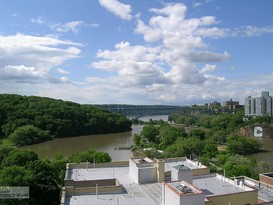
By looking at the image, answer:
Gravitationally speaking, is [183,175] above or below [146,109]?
below

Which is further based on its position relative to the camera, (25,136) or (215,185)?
(25,136)

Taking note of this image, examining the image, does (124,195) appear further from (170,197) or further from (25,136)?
(25,136)

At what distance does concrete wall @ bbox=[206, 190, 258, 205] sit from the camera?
10617mm

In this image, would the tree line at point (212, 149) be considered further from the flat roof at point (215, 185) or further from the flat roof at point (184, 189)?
the flat roof at point (184, 189)

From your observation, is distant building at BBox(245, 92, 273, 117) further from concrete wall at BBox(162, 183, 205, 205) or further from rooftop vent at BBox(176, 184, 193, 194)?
concrete wall at BBox(162, 183, 205, 205)

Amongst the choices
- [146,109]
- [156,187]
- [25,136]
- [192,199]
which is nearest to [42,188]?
[156,187]

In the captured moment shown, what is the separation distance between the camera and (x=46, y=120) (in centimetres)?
5400

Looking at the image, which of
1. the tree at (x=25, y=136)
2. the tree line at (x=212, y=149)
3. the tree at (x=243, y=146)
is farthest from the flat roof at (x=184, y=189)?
the tree at (x=25, y=136)

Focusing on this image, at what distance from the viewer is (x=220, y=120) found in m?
73.6

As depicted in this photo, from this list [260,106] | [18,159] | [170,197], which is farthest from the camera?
[260,106]

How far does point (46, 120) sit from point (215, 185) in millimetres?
44586

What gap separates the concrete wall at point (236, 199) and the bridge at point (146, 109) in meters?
89.8

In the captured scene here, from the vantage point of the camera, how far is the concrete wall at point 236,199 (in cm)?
1062

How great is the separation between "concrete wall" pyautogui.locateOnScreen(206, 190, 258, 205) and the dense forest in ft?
121
